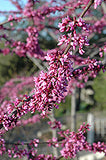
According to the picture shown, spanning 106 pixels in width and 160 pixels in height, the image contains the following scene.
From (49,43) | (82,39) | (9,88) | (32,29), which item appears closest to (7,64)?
(49,43)

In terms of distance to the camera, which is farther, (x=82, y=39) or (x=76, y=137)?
(x=76, y=137)

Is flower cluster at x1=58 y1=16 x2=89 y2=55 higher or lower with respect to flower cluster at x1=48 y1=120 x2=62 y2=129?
higher

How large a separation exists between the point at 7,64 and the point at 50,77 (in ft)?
40.7

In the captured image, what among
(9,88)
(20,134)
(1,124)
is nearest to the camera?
(1,124)

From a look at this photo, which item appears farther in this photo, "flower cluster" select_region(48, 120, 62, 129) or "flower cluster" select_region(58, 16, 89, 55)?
"flower cluster" select_region(48, 120, 62, 129)

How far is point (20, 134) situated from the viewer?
412 cm

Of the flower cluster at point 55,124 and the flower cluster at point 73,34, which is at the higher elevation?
the flower cluster at point 73,34

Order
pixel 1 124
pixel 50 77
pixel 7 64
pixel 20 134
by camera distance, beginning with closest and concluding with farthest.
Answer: pixel 50 77
pixel 1 124
pixel 20 134
pixel 7 64

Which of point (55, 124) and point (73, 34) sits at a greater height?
point (73, 34)

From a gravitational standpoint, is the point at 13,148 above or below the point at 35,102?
below

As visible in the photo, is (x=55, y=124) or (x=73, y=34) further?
(x=55, y=124)

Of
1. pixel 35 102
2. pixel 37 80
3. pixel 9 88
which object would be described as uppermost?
pixel 9 88

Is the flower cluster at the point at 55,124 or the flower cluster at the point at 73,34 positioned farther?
the flower cluster at the point at 55,124

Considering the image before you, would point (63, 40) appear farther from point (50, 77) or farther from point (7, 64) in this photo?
point (7, 64)
